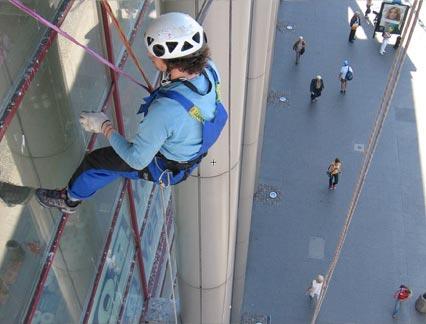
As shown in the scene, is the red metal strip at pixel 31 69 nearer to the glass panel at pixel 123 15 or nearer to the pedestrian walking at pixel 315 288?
the glass panel at pixel 123 15

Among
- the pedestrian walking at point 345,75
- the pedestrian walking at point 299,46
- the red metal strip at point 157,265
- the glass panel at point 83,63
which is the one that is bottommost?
the red metal strip at point 157,265

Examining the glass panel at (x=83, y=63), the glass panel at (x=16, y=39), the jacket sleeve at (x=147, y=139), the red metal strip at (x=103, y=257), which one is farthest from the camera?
the red metal strip at (x=103, y=257)

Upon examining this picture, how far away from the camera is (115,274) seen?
850 centimetres

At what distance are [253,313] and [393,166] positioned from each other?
24.4 feet

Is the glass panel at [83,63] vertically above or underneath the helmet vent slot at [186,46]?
above

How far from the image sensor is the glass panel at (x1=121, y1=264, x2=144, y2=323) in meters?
9.31

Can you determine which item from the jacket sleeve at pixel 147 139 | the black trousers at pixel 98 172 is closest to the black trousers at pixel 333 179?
the black trousers at pixel 98 172

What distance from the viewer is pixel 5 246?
5.31m

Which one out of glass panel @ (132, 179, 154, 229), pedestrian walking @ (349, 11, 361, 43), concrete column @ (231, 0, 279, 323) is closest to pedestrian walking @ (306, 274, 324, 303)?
concrete column @ (231, 0, 279, 323)

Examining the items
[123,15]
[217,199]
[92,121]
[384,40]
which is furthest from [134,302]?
[384,40]

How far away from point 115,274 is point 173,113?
4.55 metres

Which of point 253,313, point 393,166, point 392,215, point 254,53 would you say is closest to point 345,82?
point 393,166

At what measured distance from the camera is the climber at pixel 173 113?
446 cm

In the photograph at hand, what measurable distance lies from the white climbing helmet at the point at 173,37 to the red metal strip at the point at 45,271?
2.62m
